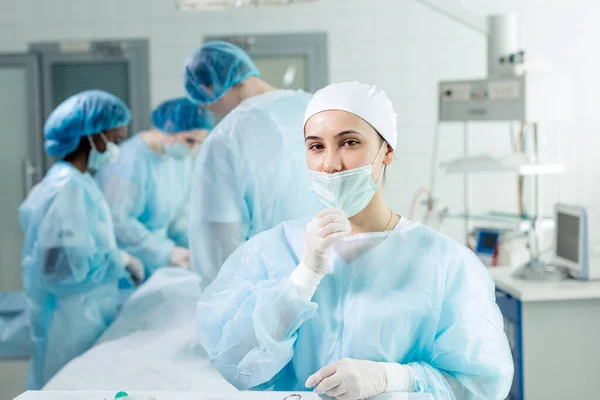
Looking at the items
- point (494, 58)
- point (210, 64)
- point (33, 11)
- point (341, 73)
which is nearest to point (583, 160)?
point (494, 58)

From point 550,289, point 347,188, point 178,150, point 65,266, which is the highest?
point 178,150

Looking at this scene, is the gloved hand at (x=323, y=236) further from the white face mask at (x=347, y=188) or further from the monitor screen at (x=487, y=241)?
the monitor screen at (x=487, y=241)

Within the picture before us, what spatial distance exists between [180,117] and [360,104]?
1.71m

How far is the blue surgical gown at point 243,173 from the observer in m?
1.76

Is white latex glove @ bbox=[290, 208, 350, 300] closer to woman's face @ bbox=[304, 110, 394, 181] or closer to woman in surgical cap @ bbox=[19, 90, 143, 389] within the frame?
woman's face @ bbox=[304, 110, 394, 181]

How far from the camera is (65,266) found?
2.39 metres

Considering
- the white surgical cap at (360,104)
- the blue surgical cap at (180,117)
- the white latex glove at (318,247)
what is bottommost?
the white latex glove at (318,247)

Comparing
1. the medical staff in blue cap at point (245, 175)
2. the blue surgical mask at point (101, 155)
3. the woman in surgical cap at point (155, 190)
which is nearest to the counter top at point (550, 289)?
the medical staff in blue cap at point (245, 175)

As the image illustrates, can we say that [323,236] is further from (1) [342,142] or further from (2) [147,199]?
(2) [147,199]

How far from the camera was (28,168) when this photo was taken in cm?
367

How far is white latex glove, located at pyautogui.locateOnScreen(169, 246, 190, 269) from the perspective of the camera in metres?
3.01

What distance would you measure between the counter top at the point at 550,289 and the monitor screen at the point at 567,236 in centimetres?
11

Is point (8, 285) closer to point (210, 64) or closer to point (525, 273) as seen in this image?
point (210, 64)

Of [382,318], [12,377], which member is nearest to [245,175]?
[382,318]
